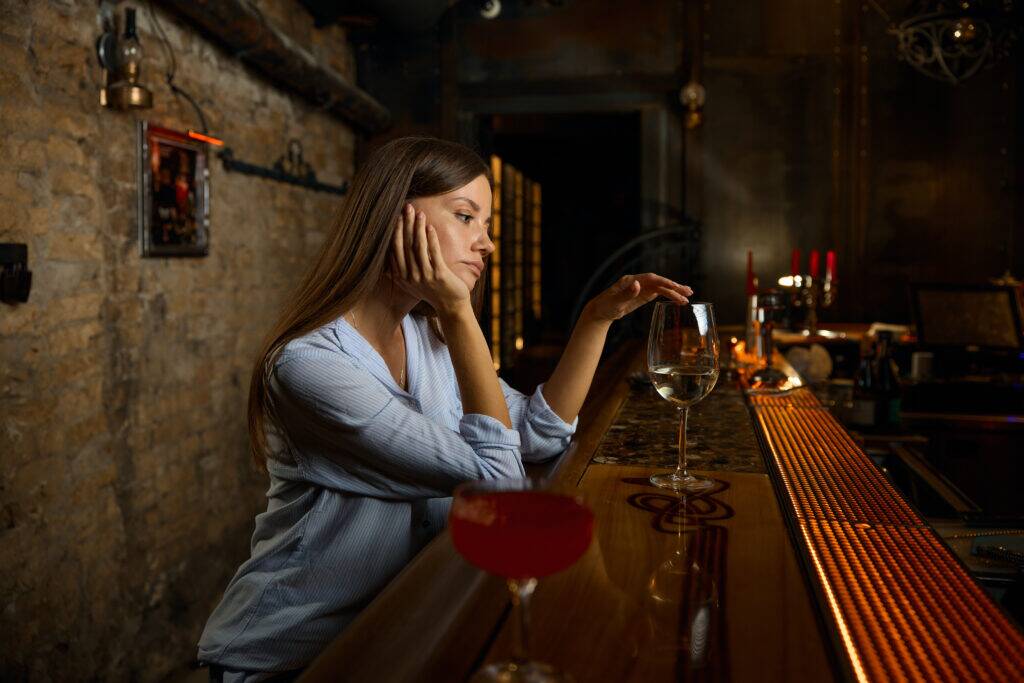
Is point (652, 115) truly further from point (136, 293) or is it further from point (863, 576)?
point (863, 576)

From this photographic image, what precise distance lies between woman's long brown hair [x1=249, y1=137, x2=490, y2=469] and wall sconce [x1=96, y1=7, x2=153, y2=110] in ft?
5.83

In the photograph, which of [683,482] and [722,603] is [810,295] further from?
[722,603]

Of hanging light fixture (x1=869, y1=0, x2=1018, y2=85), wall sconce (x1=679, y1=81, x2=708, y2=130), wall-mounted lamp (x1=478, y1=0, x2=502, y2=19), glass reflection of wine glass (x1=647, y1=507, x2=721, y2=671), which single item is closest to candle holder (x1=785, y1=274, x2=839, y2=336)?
hanging light fixture (x1=869, y1=0, x2=1018, y2=85)

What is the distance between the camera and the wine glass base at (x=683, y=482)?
125 centimetres

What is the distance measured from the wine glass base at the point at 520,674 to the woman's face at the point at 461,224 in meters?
0.90

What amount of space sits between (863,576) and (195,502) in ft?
10.8

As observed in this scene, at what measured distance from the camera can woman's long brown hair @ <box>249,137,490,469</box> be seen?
1378 millimetres

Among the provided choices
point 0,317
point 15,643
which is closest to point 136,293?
point 0,317

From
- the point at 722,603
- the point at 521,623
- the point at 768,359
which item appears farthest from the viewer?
the point at 768,359

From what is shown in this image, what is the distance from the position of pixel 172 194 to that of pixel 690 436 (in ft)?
8.53

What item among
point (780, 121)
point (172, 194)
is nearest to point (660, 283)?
point (172, 194)

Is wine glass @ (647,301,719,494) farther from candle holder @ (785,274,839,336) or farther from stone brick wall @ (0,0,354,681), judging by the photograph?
candle holder @ (785,274,839,336)

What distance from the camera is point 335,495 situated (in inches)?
51.4

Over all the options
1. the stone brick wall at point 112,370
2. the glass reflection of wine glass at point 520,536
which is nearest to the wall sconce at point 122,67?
the stone brick wall at point 112,370
